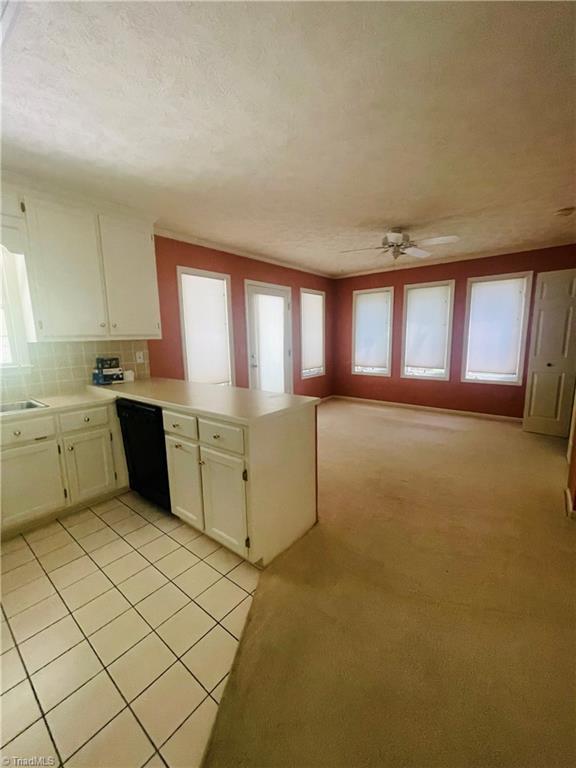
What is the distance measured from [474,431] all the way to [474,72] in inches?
159

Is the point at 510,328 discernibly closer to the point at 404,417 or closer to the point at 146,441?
the point at 404,417

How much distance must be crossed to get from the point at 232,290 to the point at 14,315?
7.71 ft

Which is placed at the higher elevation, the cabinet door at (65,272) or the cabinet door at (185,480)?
the cabinet door at (65,272)

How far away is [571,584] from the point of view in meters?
1.76

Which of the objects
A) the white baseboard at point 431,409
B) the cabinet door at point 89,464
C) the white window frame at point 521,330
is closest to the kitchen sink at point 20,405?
the cabinet door at point 89,464

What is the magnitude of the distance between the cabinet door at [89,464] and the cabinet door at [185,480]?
0.74 metres

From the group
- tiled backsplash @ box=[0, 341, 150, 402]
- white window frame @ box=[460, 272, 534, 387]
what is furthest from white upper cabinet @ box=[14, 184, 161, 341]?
white window frame @ box=[460, 272, 534, 387]

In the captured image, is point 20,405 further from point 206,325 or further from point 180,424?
point 206,325

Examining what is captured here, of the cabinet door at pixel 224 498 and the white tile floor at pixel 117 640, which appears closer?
the white tile floor at pixel 117 640

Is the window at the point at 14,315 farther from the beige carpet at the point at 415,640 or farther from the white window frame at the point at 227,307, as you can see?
the beige carpet at the point at 415,640

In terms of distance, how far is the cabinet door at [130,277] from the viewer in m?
2.77

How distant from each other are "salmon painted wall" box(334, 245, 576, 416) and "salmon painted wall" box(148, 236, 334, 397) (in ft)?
2.18

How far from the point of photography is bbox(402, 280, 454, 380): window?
512cm

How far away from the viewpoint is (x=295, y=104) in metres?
1.57
